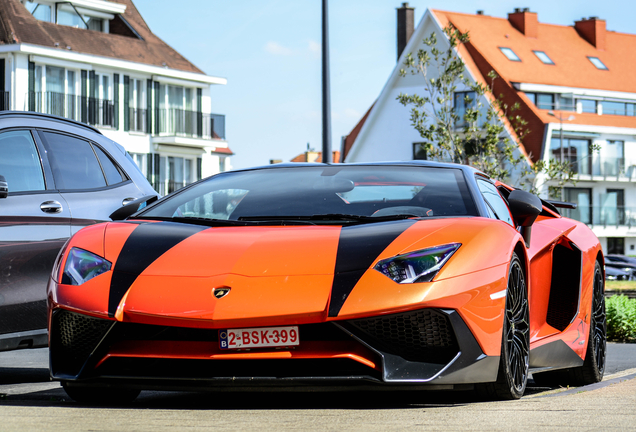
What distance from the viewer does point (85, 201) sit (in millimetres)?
7129

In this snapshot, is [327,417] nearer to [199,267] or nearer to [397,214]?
[199,267]

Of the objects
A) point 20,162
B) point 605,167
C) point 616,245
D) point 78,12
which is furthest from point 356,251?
point 616,245

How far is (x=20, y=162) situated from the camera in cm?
688

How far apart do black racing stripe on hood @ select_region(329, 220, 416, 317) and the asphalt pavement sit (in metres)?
0.50

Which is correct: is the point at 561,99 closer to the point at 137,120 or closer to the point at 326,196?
the point at 137,120

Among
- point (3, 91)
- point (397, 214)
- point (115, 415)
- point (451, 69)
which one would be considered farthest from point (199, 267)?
point (3, 91)

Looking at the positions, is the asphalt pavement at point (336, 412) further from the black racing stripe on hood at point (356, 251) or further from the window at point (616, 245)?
the window at point (616, 245)

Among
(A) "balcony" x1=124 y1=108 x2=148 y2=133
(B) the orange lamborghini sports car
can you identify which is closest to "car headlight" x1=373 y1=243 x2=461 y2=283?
(B) the orange lamborghini sports car

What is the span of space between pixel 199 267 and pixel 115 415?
0.72 metres

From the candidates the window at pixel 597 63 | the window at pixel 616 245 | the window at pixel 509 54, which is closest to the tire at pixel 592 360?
the window at pixel 509 54

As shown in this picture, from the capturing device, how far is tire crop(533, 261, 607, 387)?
638 cm

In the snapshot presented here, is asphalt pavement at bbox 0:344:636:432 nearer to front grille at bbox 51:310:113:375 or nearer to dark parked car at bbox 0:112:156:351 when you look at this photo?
front grille at bbox 51:310:113:375

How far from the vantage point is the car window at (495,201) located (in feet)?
18.1

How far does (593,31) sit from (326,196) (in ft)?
209
